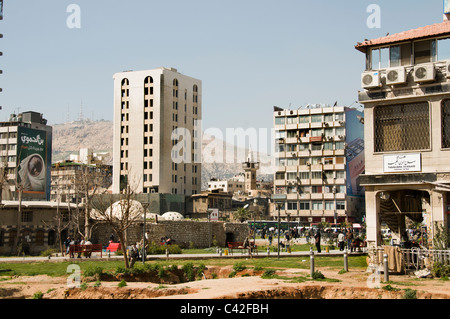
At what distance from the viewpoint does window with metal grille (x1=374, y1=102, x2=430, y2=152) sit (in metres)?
27.8

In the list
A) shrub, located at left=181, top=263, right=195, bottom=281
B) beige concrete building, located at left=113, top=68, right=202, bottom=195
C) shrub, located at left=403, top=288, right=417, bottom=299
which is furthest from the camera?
beige concrete building, located at left=113, top=68, right=202, bottom=195

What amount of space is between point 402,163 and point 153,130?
8543cm

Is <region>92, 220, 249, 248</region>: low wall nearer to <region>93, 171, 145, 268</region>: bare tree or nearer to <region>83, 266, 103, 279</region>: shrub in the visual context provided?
<region>93, 171, 145, 268</region>: bare tree

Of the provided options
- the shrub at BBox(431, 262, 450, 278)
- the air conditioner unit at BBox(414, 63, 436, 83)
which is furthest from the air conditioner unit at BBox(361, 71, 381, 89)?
the shrub at BBox(431, 262, 450, 278)

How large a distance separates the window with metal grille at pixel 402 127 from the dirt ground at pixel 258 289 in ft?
21.2

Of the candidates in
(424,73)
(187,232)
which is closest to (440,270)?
(424,73)

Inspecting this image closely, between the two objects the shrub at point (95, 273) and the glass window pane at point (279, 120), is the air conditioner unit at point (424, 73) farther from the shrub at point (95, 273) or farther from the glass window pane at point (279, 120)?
the glass window pane at point (279, 120)

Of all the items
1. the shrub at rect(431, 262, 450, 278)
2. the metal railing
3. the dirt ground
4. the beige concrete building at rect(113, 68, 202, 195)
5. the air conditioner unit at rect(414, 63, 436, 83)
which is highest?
the beige concrete building at rect(113, 68, 202, 195)

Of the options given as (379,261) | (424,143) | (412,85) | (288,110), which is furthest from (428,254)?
(288,110)

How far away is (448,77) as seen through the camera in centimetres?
2703

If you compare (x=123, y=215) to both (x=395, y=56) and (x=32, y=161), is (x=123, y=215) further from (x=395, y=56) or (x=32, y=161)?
(x=32, y=161)

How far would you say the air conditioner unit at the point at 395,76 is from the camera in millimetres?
27562

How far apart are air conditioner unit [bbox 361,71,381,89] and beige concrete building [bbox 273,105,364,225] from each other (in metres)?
73.7

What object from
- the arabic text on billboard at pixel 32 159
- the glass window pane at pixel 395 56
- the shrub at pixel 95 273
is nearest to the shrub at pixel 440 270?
the glass window pane at pixel 395 56
